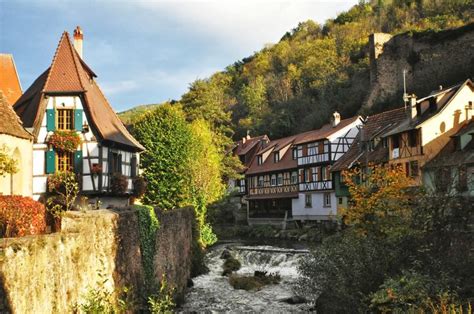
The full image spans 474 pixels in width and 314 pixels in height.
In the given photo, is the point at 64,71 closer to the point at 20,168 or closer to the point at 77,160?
the point at 77,160

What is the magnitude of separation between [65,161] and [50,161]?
0.75 metres

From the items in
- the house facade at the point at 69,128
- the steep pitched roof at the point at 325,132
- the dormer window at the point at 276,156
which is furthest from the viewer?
the dormer window at the point at 276,156

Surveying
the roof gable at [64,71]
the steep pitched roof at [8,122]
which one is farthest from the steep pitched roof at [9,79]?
the steep pitched roof at [8,122]

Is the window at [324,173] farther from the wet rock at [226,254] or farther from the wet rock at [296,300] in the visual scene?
the wet rock at [296,300]

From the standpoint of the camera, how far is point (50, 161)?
79.0 feet

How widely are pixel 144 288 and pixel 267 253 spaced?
53.4 ft

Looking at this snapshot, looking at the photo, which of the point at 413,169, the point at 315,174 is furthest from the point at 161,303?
the point at 315,174

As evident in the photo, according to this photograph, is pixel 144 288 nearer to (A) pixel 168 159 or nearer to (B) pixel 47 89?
(B) pixel 47 89

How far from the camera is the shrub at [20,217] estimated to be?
11719 mm

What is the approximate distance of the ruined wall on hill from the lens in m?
52.3

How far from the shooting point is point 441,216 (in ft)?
49.5

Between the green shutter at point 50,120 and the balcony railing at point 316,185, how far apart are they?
26.2m

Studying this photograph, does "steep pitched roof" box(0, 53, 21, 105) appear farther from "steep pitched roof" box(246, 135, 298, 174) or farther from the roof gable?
"steep pitched roof" box(246, 135, 298, 174)

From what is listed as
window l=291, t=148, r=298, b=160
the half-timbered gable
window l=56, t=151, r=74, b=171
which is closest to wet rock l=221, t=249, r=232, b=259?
window l=56, t=151, r=74, b=171
